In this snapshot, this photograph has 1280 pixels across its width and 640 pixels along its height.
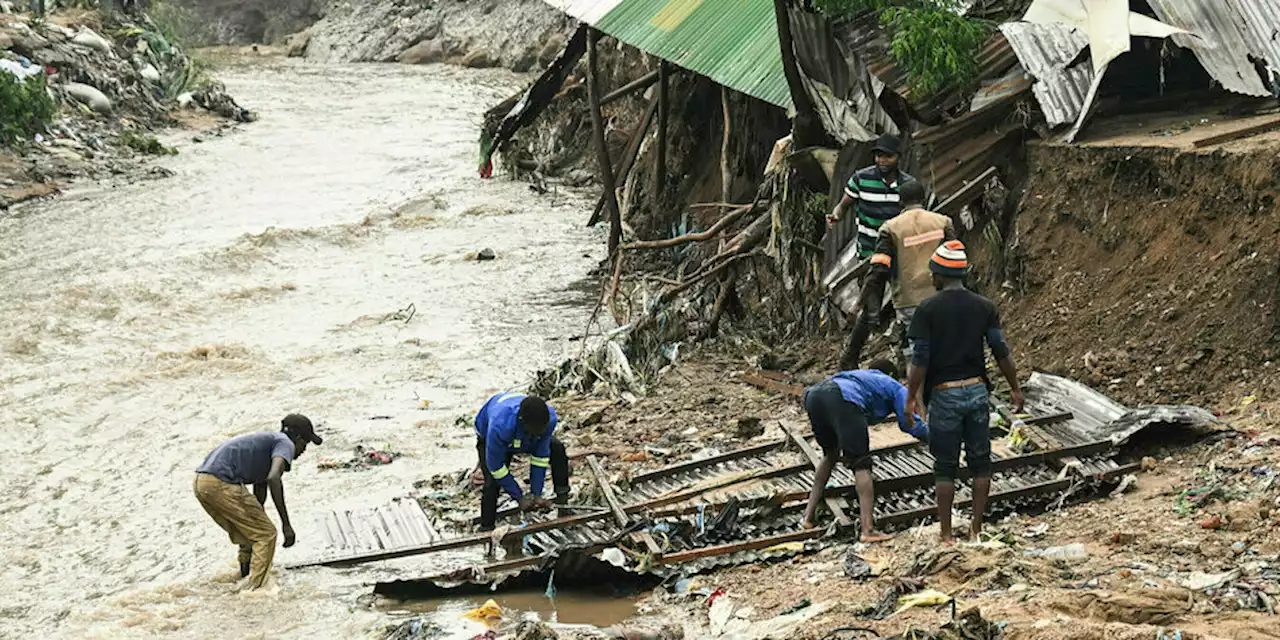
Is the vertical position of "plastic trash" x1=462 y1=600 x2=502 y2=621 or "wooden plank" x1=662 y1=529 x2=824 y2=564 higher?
"wooden plank" x1=662 y1=529 x2=824 y2=564

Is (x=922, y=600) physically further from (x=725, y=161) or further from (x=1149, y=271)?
(x=725, y=161)

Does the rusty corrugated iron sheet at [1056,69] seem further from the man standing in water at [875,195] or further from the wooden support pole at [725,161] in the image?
the wooden support pole at [725,161]

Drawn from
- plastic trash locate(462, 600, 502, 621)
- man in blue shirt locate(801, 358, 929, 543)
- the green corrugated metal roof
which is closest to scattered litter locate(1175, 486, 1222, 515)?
man in blue shirt locate(801, 358, 929, 543)

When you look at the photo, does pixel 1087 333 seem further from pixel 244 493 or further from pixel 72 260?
pixel 72 260

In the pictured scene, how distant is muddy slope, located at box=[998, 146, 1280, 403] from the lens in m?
8.06

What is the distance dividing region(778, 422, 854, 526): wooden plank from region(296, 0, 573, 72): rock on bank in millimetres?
31112

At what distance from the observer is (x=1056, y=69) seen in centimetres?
971

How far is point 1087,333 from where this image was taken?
8977mm

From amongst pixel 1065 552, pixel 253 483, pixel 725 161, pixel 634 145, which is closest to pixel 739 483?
pixel 1065 552

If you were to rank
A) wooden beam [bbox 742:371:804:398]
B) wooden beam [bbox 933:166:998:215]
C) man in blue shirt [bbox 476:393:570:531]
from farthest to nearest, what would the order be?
wooden beam [bbox 742:371:804:398] → wooden beam [bbox 933:166:998:215] → man in blue shirt [bbox 476:393:570:531]

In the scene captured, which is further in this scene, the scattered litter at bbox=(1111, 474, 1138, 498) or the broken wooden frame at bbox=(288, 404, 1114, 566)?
the broken wooden frame at bbox=(288, 404, 1114, 566)

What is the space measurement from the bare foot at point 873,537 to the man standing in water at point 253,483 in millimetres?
3148

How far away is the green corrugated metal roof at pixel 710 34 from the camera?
12273 mm

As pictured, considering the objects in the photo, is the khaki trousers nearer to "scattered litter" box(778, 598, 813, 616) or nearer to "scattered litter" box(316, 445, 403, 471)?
"scattered litter" box(316, 445, 403, 471)
